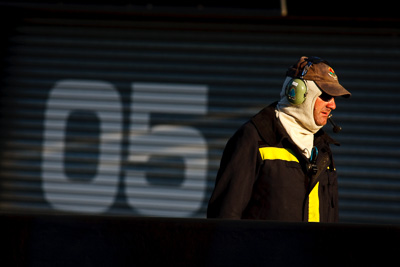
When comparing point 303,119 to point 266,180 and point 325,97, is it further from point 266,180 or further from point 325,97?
point 266,180

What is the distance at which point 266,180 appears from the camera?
330 cm

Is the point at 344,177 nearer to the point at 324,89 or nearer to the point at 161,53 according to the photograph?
the point at 161,53

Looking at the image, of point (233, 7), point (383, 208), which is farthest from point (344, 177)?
point (233, 7)

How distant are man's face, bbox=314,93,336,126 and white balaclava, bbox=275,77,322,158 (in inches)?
1.4

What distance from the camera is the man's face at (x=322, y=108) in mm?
3600

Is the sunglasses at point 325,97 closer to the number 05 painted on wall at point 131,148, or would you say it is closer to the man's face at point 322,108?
the man's face at point 322,108

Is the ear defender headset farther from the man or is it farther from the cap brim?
the cap brim

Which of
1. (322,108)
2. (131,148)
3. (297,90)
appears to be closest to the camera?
(297,90)

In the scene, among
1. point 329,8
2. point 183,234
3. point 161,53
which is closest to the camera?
point 183,234

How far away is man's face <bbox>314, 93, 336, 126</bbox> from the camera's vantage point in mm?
3600

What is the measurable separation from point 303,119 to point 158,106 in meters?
4.03

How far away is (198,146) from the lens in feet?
24.1

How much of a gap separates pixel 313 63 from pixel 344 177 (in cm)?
384

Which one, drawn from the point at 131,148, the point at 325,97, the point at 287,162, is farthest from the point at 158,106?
the point at 287,162
